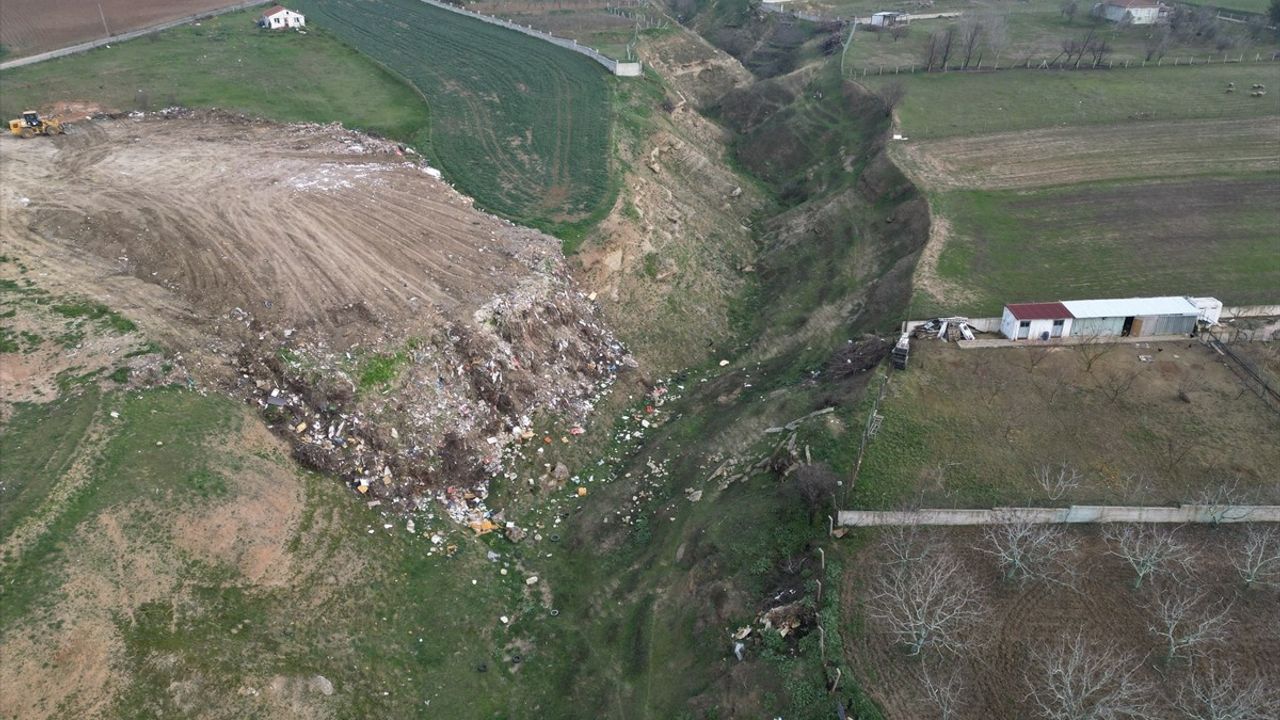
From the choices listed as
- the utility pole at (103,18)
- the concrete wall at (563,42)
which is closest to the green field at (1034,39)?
the concrete wall at (563,42)

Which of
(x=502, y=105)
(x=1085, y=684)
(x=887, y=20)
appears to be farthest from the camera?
(x=887, y=20)

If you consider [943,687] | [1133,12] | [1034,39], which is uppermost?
[1133,12]

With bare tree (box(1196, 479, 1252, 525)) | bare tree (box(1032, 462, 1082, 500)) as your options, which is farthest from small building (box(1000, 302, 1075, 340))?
bare tree (box(1196, 479, 1252, 525))

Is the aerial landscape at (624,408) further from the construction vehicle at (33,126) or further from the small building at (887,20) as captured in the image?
the small building at (887,20)

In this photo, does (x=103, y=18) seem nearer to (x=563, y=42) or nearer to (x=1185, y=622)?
(x=563, y=42)

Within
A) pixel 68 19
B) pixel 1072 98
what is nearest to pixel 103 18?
pixel 68 19

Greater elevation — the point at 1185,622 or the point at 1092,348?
the point at 1092,348
